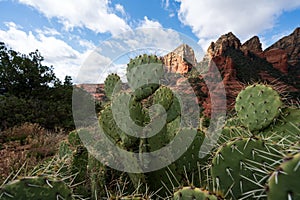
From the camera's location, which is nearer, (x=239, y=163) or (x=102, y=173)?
(x=239, y=163)

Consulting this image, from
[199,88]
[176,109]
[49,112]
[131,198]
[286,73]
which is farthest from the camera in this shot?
[286,73]

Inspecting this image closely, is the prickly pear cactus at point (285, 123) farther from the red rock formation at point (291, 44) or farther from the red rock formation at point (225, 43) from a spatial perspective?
the red rock formation at point (291, 44)

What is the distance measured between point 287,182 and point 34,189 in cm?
91

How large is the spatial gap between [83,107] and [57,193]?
11.7m

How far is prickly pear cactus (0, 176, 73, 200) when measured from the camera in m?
1.04

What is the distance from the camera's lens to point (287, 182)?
720mm

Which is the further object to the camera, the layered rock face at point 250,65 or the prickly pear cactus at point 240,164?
the layered rock face at point 250,65

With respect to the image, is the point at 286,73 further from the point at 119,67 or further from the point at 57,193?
the point at 57,193

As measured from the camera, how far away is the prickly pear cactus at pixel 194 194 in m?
1.05

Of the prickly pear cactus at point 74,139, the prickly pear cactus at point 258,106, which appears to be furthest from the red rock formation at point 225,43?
the prickly pear cactus at point 258,106

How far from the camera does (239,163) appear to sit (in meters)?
1.26

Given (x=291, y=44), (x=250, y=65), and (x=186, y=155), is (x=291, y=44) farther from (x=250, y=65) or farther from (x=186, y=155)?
(x=186, y=155)

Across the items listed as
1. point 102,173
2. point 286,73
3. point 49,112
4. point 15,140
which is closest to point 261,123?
point 102,173

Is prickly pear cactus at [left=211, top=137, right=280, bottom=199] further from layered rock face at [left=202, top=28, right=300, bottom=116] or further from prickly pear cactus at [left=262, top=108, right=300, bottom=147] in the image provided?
layered rock face at [left=202, top=28, right=300, bottom=116]
